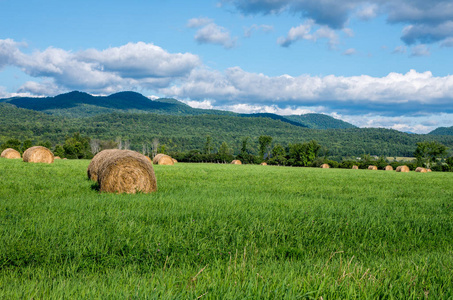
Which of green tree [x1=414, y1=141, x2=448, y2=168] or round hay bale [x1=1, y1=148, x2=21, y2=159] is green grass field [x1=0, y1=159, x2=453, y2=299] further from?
green tree [x1=414, y1=141, x2=448, y2=168]

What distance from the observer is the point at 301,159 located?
339 feet

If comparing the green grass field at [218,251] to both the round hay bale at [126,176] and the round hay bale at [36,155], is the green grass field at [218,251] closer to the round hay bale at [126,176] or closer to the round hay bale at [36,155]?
the round hay bale at [126,176]

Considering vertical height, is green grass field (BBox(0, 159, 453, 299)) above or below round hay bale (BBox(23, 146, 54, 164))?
above

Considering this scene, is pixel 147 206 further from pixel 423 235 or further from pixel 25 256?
pixel 423 235

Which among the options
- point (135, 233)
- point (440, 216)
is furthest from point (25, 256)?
A: point (440, 216)

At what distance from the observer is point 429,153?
9650cm

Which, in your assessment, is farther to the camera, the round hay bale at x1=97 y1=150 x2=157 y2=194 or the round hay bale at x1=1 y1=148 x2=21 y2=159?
the round hay bale at x1=1 y1=148 x2=21 y2=159

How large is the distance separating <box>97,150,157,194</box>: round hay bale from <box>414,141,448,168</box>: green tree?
102887 millimetres

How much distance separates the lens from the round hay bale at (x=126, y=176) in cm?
1147

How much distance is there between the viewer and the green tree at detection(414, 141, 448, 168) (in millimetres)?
94156

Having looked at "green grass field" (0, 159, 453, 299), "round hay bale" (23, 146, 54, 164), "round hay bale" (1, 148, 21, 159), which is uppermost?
"green grass field" (0, 159, 453, 299)

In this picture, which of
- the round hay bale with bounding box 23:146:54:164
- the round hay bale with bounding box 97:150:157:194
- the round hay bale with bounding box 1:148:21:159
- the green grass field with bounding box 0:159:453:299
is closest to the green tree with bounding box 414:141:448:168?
the round hay bale with bounding box 23:146:54:164

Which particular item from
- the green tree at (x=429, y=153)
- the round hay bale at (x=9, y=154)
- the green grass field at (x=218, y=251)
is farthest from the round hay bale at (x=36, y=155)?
the green tree at (x=429, y=153)

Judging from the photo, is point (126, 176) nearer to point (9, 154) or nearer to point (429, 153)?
point (9, 154)
